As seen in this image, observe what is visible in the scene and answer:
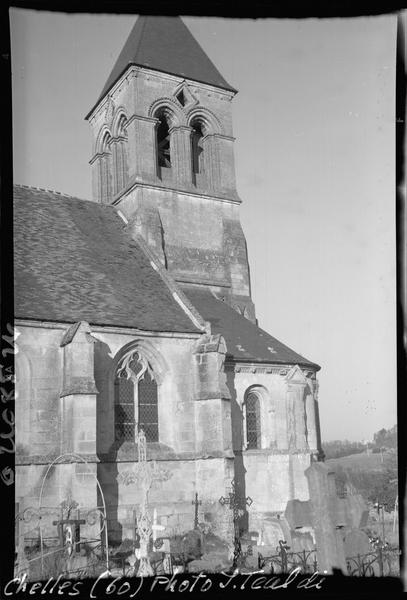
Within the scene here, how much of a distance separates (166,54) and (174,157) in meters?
4.97

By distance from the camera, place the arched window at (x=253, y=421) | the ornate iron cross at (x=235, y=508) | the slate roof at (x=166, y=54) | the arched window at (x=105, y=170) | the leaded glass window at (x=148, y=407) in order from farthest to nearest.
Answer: the arched window at (x=105, y=170), the slate roof at (x=166, y=54), the arched window at (x=253, y=421), the leaded glass window at (x=148, y=407), the ornate iron cross at (x=235, y=508)

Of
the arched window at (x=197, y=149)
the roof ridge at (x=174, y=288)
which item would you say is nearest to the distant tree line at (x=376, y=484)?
the roof ridge at (x=174, y=288)

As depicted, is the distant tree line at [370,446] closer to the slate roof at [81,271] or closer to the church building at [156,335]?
the church building at [156,335]

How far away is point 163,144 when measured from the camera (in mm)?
27953

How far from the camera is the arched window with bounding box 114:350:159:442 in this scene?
59.5 ft

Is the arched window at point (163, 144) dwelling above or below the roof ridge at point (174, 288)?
above

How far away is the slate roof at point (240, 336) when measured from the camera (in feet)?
69.6

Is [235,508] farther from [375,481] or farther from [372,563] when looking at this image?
[372,563]

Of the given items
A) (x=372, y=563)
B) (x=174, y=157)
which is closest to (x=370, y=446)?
(x=372, y=563)

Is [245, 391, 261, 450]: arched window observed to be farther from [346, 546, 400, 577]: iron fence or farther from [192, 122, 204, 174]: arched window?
[192, 122, 204, 174]: arched window

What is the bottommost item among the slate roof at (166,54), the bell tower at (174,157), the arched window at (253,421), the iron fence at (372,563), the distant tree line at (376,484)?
the distant tree line at (376,484)

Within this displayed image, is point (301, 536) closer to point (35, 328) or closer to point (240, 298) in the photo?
point (35, 328)

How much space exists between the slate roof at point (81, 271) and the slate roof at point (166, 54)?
720 cm

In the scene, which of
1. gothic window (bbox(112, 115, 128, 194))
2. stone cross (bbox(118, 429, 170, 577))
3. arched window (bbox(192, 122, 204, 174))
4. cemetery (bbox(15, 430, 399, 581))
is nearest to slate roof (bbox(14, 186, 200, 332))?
gothic window (bbox(112, 115, 128, 194))
